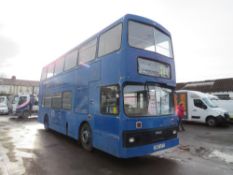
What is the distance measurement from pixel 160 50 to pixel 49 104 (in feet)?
25.0

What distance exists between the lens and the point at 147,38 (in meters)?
6.11

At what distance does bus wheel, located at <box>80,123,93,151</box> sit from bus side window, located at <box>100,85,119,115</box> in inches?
51.5

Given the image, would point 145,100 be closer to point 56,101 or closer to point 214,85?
point 56,101

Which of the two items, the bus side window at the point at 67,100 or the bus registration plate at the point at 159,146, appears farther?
the bus side window at the point at 67,100

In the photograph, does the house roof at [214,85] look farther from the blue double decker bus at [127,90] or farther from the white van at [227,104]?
the blue double decker bus at [127,90]

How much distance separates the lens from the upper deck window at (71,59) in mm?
8558

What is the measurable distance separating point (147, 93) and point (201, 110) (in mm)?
10471

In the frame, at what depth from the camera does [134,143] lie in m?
5.31

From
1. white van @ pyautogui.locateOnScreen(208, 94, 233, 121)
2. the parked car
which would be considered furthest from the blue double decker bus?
the parked car

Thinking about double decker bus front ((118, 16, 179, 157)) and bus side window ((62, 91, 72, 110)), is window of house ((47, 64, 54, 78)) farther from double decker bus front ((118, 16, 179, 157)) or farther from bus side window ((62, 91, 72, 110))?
double decker bus front ((118, 16, 179, 157))

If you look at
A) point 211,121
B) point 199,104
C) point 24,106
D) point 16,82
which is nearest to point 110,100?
point 211,121

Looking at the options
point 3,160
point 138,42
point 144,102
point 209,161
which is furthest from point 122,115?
point 3,160

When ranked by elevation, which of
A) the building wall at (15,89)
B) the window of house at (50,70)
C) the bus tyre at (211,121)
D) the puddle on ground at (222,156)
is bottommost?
the puddle on ground at (222,156)

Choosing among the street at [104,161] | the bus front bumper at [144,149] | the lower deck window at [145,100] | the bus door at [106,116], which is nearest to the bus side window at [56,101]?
the street at [104,161]
